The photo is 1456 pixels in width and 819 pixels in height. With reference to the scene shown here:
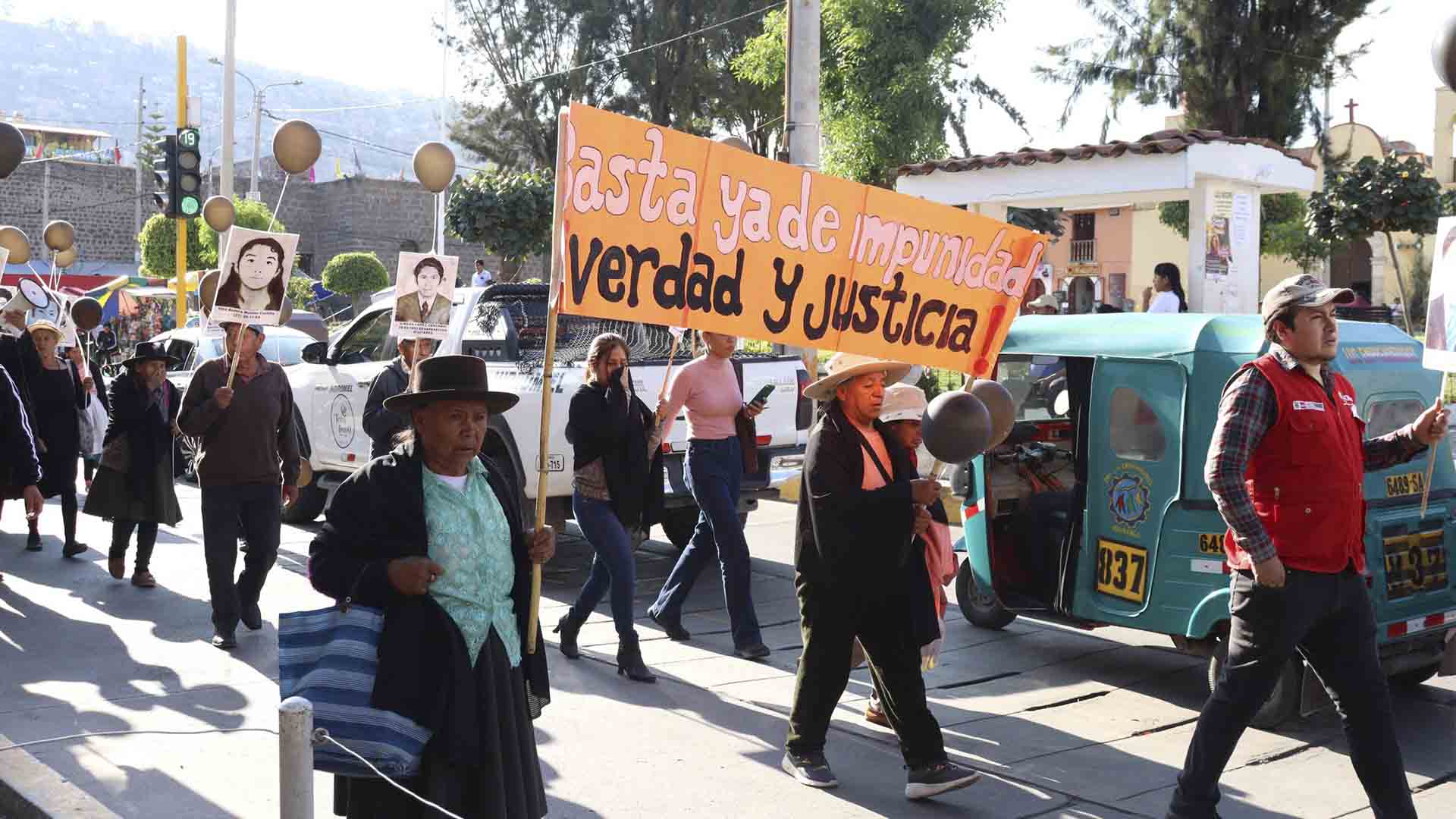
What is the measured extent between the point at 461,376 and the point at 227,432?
433 cm

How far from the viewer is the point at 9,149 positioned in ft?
28.4

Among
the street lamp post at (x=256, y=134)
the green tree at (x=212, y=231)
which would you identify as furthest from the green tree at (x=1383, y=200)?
the street lamp post at (x=256, y=134)

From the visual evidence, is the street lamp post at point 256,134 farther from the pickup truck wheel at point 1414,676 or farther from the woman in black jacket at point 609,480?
the pickup truck wheel at point 1414,676

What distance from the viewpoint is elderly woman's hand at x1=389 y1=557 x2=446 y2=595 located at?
3.64 m

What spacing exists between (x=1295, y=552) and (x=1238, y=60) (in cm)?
2964

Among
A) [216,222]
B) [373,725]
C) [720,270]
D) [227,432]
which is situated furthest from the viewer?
[216,222]

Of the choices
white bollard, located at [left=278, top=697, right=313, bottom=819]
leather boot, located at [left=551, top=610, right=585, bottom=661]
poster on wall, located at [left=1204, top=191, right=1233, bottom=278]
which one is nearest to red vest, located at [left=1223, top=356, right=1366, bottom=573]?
white bollard, located at [left=278, top=697, right=313, bottom=819]

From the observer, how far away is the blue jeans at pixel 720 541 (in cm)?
750

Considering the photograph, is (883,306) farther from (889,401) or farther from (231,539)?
(231,539)

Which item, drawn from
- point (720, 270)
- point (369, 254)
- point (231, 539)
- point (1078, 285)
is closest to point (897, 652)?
point (720, 270)

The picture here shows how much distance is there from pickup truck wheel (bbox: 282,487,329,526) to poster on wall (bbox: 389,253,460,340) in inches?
148

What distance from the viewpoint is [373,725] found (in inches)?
144

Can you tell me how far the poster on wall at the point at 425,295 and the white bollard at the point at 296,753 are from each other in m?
5.27

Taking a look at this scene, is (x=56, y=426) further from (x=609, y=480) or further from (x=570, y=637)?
(x=609, y=480)
